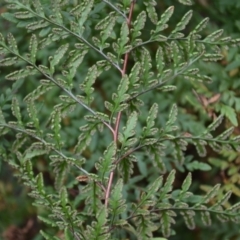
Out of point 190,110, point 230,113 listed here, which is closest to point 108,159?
point 230,113

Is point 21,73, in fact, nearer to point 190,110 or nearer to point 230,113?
point 230,113

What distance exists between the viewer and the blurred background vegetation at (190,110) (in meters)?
1.24

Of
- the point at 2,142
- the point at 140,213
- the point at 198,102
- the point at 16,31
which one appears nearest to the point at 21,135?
the point at 2,142

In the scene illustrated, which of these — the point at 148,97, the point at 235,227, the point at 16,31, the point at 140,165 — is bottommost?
the point at 235,227

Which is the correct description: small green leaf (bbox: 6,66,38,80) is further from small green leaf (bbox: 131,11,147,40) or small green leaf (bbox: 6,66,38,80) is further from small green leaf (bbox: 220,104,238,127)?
small green leaf (bbox: 220,104,238,127)

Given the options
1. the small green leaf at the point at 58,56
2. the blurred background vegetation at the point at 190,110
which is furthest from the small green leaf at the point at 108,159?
the blurred background vegetation at the point at 190,110

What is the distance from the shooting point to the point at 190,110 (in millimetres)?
1444

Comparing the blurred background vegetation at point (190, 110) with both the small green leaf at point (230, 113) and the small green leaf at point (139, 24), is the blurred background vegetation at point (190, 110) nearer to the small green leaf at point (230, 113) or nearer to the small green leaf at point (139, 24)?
the small green leaf at point (230, 113)

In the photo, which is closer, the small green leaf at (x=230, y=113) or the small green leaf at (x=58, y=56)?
the small green leaf at (x=58, y=56)

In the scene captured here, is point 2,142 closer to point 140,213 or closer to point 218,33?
point 140,213

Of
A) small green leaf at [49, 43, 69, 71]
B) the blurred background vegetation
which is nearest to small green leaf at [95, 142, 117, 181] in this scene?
small green leaf at [49, 43, 69, 71]

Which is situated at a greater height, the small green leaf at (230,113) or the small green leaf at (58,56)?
the small green leaf at (58,56)

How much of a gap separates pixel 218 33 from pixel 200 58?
0.18 feet

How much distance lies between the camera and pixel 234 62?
4.08 feet
